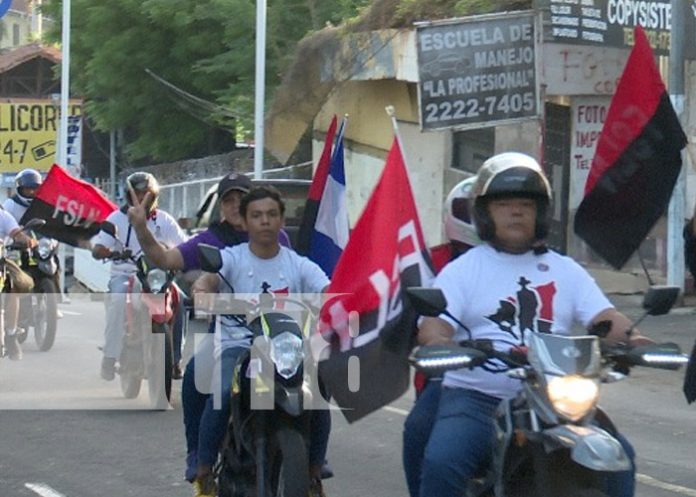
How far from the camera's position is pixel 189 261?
831cm

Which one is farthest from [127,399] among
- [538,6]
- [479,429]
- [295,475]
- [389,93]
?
[389,93]

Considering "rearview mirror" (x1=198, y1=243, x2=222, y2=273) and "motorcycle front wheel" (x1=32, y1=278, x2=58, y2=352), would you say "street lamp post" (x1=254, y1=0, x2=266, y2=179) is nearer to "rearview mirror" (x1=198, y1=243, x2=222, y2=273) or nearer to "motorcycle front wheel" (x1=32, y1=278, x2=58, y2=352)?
"motorcycle front wheel" (x1=32, y1=278, x2=58, y2=352)

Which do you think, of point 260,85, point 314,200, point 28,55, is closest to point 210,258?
point 314,200

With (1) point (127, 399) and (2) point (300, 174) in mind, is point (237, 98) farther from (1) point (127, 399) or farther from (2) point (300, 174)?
(1) point (127, 399)

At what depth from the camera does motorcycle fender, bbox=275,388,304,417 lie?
22.2 feet

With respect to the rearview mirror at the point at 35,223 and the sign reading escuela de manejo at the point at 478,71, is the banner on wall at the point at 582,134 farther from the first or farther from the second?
the rearview mirror at the point at 35,223

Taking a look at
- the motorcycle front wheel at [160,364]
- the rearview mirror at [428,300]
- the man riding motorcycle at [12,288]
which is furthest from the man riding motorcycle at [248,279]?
the man riding motorcycle at [12,288]

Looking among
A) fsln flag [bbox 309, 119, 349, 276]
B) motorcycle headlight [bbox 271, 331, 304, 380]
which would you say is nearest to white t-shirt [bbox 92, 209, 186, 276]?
fsln flag [bbox 309, 119, 349, 276]

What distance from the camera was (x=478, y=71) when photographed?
777 inches

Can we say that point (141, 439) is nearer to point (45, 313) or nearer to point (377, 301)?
point (377, 301)

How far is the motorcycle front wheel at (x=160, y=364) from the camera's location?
12.0 meters

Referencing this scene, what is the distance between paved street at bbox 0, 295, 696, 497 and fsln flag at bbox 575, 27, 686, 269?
1.49 m

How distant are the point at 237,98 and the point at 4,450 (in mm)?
26623

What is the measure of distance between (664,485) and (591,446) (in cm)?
413
